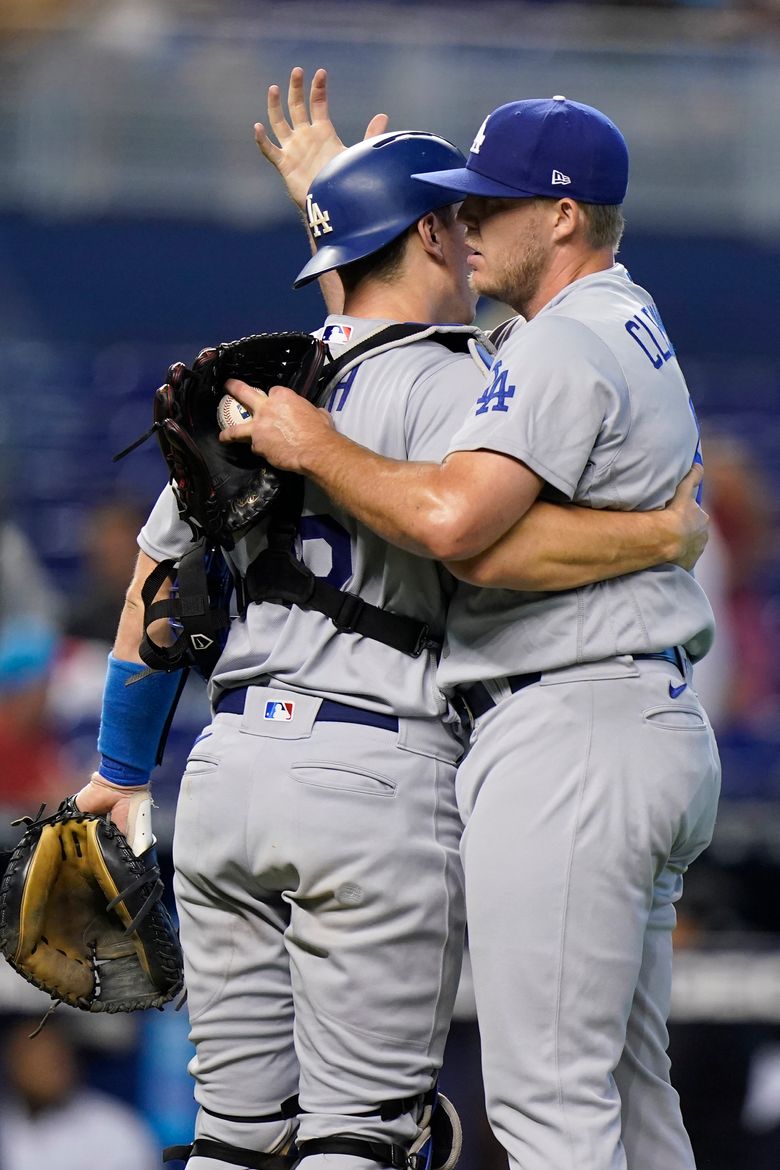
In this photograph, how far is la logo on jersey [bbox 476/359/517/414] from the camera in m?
2.51

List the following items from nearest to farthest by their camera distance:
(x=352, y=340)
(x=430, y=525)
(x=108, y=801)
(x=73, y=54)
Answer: (x=430, y=525), (x=352, y=340), (x=108, y=801), (x=73, y=54)

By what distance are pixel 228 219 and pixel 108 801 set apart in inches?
206

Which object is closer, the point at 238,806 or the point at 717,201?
the point at 238,806

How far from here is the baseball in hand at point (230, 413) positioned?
275 cm

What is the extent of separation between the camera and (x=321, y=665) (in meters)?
2.71

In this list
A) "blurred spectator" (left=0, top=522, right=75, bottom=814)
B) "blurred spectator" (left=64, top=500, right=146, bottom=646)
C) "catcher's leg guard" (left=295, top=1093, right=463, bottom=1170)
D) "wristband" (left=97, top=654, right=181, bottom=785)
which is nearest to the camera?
"catcher's leg guard" (left=295, top=1093, right=463, bottom=1170)

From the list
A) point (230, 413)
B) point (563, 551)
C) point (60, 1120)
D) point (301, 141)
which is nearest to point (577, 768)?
point (563, 551)

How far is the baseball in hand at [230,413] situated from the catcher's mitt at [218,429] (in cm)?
3

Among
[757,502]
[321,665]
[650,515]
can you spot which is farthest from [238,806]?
[757,502]

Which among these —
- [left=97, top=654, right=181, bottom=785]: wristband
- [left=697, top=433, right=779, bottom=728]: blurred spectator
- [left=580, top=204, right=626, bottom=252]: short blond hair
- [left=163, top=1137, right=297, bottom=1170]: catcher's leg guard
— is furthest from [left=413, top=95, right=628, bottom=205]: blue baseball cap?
[left=697, top=433, right=779, bottom=728]: blurred spectator

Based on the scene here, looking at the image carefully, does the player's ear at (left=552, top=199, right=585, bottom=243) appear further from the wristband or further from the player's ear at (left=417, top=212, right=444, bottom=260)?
the wristband

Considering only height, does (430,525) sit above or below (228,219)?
above

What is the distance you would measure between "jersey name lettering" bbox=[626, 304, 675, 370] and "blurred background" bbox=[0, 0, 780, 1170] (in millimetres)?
4116

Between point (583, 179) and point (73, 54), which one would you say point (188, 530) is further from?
point (73, 54)
